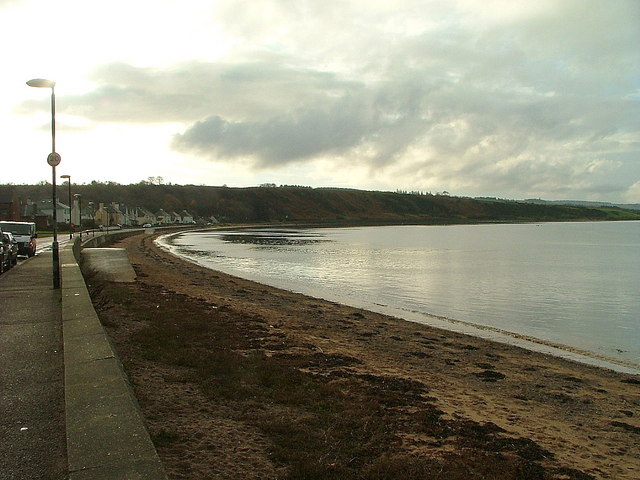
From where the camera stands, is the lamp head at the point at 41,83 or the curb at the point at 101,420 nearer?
the curb at the point at 101,420

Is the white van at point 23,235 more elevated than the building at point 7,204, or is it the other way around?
the building at point 7,204

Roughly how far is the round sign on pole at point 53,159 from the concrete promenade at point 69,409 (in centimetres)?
624

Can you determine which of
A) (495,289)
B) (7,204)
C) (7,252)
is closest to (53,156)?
(7,252)

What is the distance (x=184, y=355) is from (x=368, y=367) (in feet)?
11.7

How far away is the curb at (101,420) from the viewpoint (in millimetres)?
3922

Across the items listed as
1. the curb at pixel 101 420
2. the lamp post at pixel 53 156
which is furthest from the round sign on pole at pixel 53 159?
the curb at pixel 101 420

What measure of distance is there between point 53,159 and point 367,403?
11.7 meters

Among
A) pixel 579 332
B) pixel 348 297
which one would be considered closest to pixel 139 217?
pixel 348 297

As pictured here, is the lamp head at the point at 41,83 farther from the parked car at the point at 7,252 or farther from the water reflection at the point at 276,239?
the water reflection at the point at 276,239

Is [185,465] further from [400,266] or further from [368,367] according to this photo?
[400,266]

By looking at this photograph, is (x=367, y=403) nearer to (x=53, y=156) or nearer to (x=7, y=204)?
(x=53, y=156)

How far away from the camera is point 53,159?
14.8 metres

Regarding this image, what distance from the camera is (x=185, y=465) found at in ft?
16.0

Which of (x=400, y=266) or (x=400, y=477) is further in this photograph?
(x=400, y=266)
